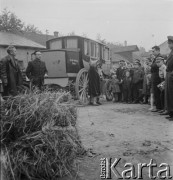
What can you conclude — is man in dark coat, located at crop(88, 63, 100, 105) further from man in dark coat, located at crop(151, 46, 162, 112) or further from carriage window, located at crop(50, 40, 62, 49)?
man in dark coat, located at crop(151, 46, 162, 112)

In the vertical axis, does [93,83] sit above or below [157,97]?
above

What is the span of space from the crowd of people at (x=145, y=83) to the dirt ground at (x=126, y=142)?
106 cm

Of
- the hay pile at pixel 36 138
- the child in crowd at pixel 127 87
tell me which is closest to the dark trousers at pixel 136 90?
the child in crowd at pixel 127 87

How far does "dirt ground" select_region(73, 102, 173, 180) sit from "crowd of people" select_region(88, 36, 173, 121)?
1063 mm

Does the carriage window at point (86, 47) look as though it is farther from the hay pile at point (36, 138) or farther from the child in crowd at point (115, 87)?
the hay pile at point (36, 138)

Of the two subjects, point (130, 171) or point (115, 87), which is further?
point (115, 87)

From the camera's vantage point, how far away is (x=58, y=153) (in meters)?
2.32

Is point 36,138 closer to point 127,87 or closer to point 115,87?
point 127,87

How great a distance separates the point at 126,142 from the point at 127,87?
6222 millimetres

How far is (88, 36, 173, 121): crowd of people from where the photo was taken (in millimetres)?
5710

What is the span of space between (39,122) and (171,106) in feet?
13.1

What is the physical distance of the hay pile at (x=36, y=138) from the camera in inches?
83.9

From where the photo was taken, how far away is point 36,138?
2186 millimetres

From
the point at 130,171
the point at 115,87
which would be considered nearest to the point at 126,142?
the point at 130,171
